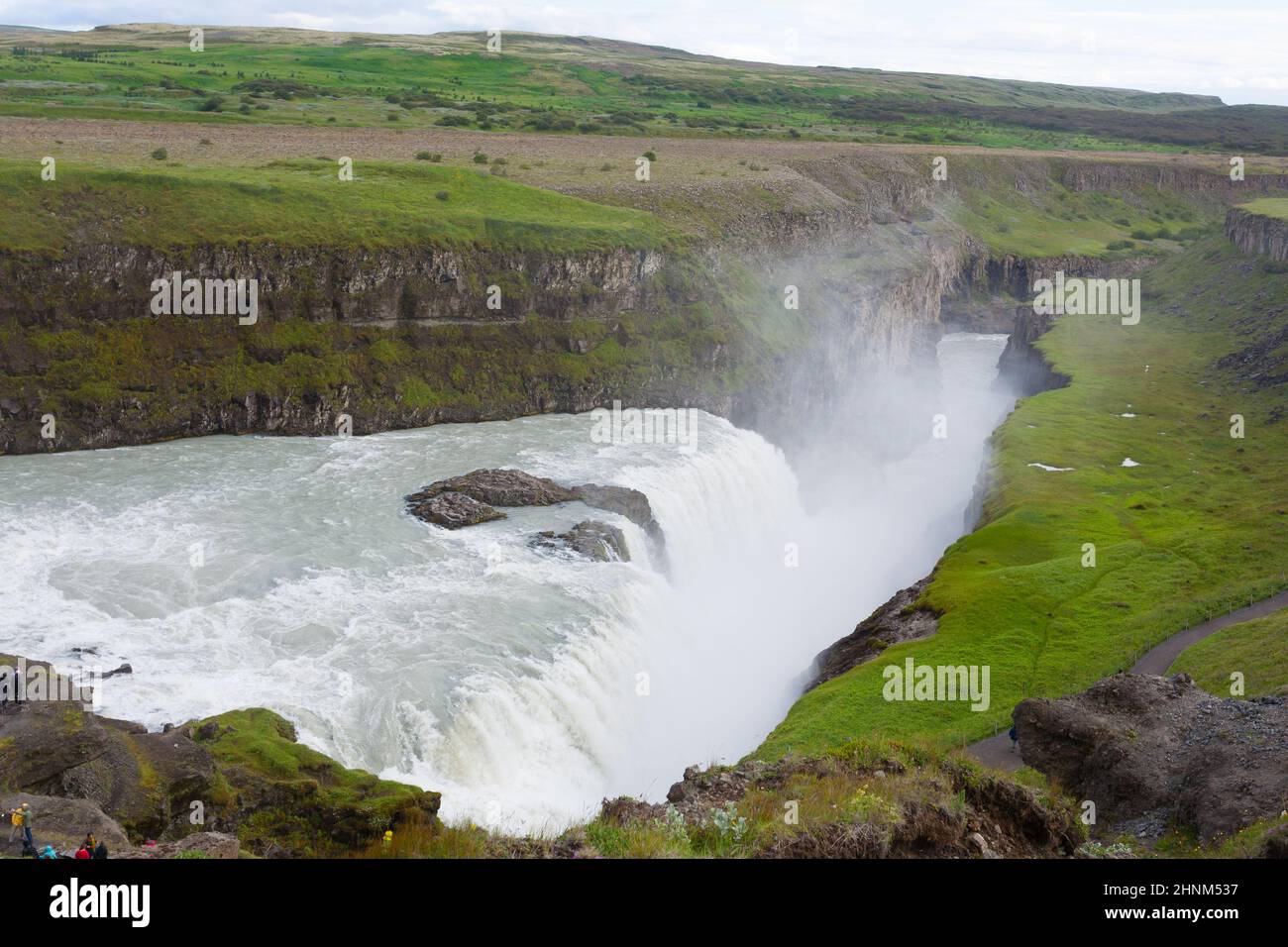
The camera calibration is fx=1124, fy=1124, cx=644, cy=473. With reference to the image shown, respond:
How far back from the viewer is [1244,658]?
4444 cm

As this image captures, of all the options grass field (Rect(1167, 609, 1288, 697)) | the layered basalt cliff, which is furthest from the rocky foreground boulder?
the layered basalt cliff

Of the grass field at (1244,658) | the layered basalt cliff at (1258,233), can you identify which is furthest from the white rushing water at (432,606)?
the layered basalt cliff at (1258,233)

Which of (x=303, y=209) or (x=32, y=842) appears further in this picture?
(x=303, y=209)

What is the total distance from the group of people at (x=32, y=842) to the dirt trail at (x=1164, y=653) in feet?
91.0

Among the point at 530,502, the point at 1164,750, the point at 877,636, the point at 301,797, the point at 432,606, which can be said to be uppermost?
the point at 530,502

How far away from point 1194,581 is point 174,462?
50.5m

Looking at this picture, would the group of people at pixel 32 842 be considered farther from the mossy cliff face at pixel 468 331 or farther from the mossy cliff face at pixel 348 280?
the mossy cliff face at pixel 348 280

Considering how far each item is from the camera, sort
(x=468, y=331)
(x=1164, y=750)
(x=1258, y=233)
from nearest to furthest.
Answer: (x=1164, y=750) < (x=468, y=331) < (x=1258, y=233)

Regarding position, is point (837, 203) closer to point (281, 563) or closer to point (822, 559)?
point (822, 559)

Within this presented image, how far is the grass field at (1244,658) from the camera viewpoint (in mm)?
41844

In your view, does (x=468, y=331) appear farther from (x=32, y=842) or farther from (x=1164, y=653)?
(x=32, y=842)

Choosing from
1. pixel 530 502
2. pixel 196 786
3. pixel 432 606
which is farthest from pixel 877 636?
pixel 196 786

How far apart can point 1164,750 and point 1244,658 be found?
44.1ft
